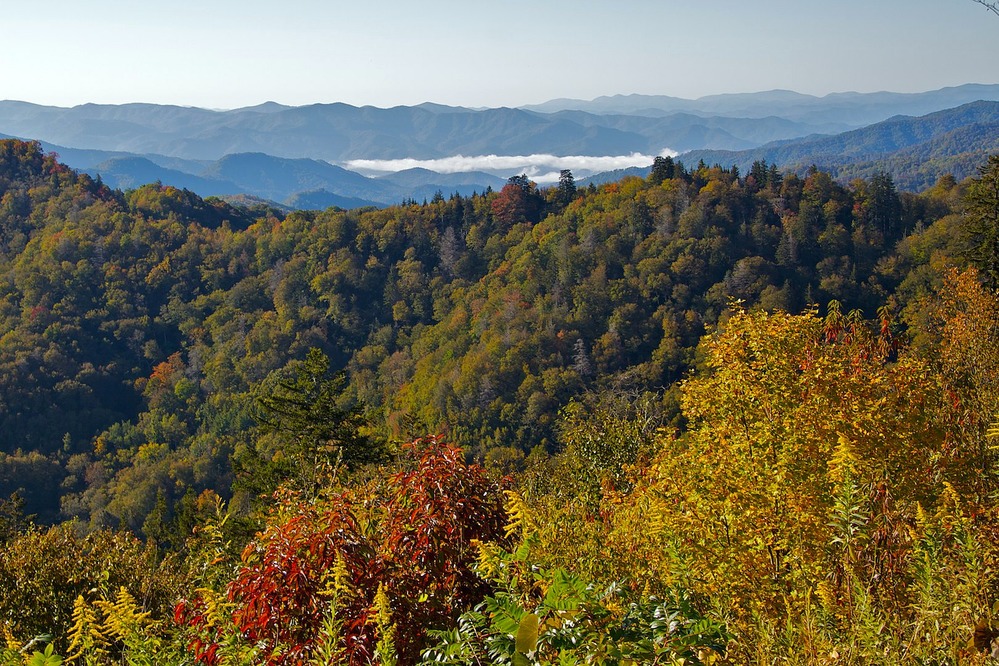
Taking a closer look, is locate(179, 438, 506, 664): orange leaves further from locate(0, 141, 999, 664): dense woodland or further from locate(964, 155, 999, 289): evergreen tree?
locate(964, 155, 999, 289): evergreen tree

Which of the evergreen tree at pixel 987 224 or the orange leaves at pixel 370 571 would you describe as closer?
the orange leaves at pixel 370 571

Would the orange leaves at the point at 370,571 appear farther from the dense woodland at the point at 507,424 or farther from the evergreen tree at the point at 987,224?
the evergreen tree at the point at 987,224

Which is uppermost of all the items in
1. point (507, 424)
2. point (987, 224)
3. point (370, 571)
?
point (987, 224)

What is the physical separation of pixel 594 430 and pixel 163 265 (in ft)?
255

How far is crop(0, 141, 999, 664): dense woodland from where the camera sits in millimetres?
3641

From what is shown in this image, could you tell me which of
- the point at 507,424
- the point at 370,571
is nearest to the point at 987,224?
the point at 370,571

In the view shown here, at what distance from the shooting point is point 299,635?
3.74 metres

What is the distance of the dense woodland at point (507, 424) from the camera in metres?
3.64

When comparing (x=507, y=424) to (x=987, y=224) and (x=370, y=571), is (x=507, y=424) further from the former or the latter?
(x=370, y=571)

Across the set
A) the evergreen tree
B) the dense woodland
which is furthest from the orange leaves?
the evergreen tree

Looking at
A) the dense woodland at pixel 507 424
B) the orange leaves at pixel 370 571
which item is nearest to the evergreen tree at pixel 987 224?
the dense woodland at pixel 507 424

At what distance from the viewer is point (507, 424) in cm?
5709

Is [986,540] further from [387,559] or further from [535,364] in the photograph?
[535,364]

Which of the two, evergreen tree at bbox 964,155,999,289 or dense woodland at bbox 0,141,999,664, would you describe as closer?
dense woodland at bbox 0,141,999,664
